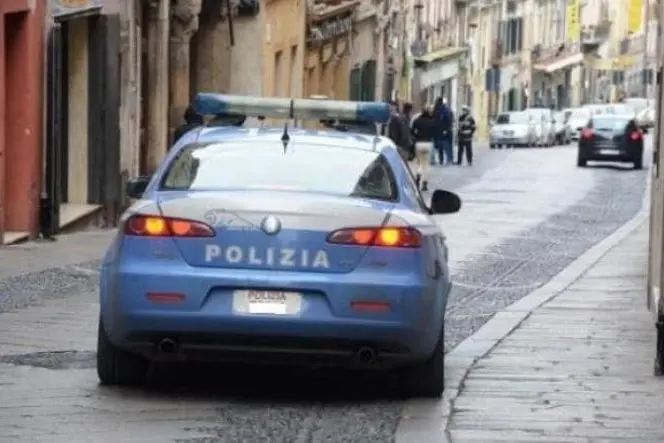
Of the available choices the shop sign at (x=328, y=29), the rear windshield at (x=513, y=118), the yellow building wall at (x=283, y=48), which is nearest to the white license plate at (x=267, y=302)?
the yellow building wall at (x=283, y=48)

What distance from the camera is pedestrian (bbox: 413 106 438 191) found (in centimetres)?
4119

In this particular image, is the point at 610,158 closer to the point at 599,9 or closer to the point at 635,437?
the point at 635,437

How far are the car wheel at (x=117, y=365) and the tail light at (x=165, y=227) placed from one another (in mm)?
665

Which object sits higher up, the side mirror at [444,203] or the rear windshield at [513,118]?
the side mirror at [444,203]

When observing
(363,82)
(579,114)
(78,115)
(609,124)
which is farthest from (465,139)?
(579,114)

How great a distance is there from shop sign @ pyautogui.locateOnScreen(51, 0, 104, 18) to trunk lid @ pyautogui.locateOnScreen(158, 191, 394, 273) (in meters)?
14.6

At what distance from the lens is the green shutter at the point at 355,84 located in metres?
56.6

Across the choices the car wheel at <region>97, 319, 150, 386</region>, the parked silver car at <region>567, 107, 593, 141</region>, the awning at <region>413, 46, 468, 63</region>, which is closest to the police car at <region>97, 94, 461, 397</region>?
the car wheel at <region>97, 319, 150, 386</region>

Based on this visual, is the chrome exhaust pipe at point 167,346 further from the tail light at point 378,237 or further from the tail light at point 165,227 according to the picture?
the tail light at point 378,237

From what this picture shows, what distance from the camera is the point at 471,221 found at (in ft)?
97.8

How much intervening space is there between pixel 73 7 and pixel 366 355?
621 inches

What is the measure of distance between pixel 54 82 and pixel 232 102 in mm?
11174

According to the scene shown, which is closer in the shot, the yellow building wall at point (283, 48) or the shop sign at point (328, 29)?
the yellow building wall at point (283, 48)

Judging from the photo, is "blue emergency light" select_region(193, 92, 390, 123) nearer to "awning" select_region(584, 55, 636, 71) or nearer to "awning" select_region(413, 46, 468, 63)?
"awning" select_region(413, 46, 468, 63)
